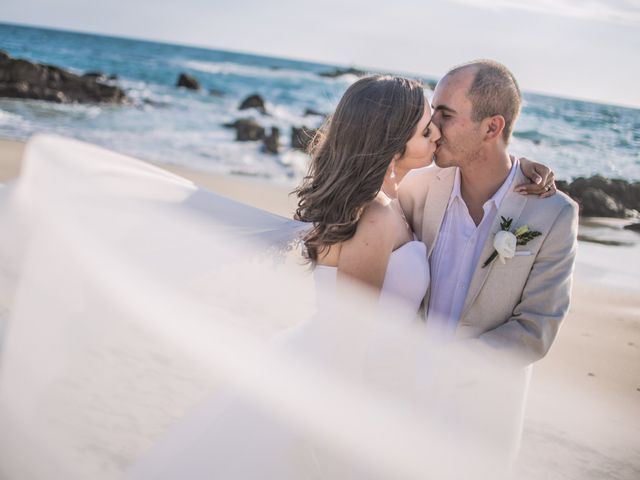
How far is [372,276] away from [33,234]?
5.39 feet

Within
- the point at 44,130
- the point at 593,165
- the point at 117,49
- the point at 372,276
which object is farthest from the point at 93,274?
the point at 117,49

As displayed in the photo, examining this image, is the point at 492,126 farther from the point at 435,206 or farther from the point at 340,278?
the point at 340,278

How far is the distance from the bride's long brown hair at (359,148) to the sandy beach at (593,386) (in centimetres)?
219

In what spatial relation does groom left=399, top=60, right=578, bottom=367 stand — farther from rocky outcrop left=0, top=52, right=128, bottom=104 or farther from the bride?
rocky outcrop left=0, top=52, right=128, bottom=104

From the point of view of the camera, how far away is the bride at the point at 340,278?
10.0ft

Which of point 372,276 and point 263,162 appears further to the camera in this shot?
point 263,162

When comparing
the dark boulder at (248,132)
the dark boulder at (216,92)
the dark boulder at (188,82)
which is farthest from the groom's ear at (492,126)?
the dark boulder at (188,82)

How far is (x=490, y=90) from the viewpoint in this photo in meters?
3.48

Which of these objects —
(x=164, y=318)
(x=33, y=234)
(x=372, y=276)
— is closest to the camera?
(x=372, y=276)

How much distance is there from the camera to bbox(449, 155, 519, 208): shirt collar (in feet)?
11.3

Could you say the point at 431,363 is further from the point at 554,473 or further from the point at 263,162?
the point at 263,162

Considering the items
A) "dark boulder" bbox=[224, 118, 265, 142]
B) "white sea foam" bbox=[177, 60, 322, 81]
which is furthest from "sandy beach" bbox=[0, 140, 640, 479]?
"white sea foam" bbox=[177, 60, 322, 81]

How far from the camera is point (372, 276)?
10.2ft

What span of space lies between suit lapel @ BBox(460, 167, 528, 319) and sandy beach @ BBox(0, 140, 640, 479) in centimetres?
153
